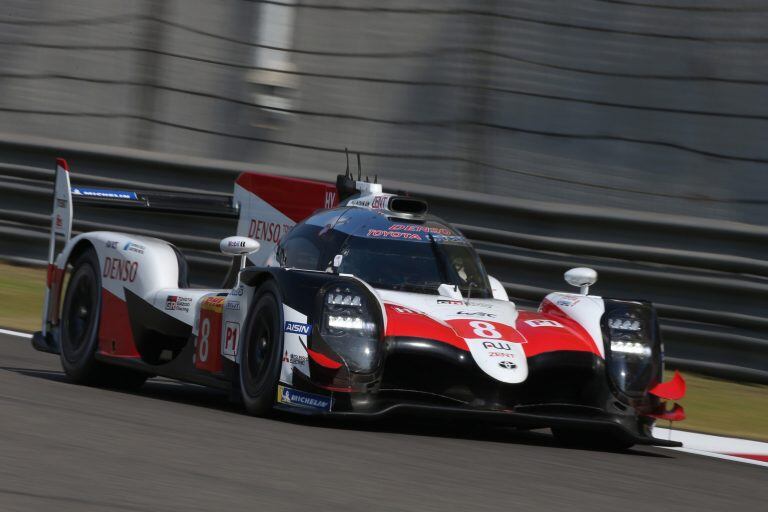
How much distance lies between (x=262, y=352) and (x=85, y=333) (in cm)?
169

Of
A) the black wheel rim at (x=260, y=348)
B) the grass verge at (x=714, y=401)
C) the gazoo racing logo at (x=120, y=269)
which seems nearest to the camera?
the black wheel rim at (x=260, y=348)

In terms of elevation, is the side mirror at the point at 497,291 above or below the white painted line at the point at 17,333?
above

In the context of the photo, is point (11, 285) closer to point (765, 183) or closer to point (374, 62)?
point (374, 62)

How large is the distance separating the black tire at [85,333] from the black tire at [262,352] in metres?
1.35

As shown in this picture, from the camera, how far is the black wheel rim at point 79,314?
770 centimetres

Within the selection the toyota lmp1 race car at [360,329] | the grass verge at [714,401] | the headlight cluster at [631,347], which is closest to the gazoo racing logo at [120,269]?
the toyota lmp1 race car at [360,329]

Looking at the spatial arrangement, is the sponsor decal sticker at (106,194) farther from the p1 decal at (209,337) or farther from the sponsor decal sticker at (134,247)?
the p1 decal at (209,337)

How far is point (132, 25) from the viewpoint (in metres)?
11.8

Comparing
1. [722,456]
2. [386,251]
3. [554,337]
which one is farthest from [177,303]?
[722,456]

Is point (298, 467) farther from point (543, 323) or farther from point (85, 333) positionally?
point (85, 333)

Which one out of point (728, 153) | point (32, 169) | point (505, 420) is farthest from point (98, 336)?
point (32, 169)

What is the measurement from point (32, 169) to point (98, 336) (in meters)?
4.99

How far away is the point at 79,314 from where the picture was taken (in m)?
7.87

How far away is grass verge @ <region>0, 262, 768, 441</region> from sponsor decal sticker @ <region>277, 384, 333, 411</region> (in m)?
2.48
